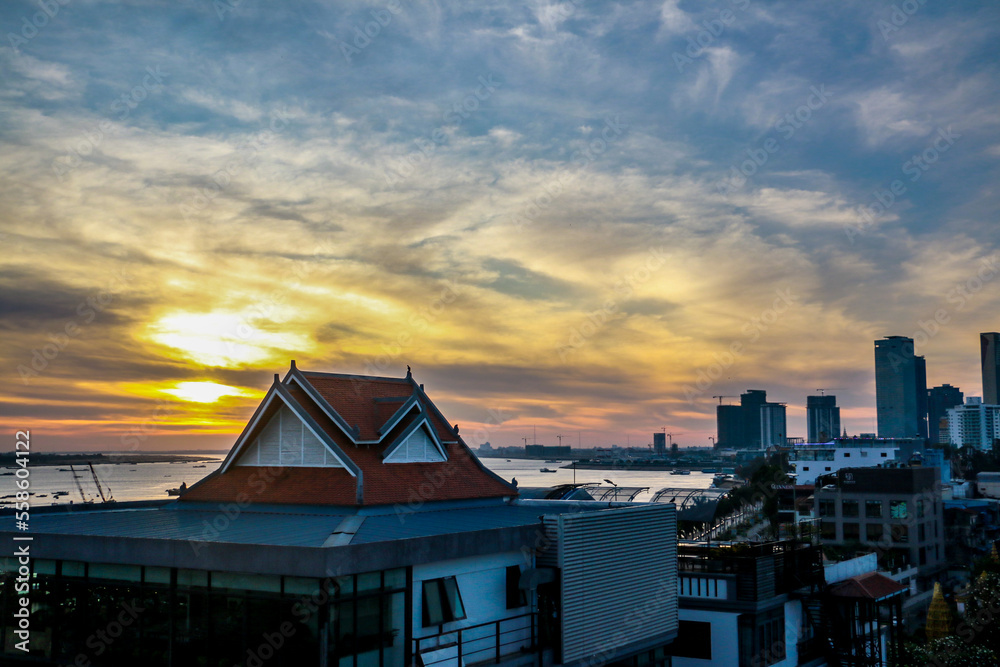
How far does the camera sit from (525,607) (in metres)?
24.8

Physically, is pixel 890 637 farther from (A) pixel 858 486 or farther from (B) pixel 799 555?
(A) pixel 858 486

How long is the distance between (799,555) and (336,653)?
2126cm

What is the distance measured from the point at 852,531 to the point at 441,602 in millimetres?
94447

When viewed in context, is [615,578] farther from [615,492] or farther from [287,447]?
[615,492]

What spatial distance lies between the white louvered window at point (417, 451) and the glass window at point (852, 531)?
87.0 meters

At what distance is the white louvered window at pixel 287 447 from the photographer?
1117 inches

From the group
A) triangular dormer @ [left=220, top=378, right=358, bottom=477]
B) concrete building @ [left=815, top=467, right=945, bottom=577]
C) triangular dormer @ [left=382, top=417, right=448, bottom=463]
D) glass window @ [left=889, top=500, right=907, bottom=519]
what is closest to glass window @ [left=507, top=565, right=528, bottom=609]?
triangular dormer @ [left=220, top=378, right=358, bottom=477]

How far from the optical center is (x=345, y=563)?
18.7m

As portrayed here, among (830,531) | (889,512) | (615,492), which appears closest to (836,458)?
(830,531)

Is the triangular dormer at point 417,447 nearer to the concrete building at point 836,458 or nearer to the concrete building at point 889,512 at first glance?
the concrete building at point 889,512

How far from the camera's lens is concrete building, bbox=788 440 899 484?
470ft

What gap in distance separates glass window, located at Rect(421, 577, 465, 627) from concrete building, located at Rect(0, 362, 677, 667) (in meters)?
0.05

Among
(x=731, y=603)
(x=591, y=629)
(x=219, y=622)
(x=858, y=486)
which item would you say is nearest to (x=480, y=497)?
(x=591, y=629)

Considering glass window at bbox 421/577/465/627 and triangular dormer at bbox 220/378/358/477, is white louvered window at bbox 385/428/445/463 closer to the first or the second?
triangular dormer at bbox 220/378/358/477
